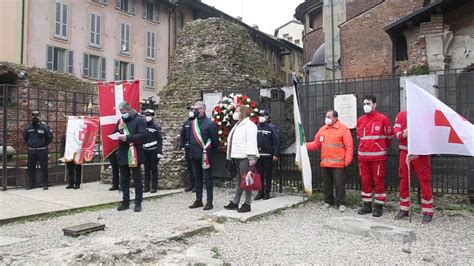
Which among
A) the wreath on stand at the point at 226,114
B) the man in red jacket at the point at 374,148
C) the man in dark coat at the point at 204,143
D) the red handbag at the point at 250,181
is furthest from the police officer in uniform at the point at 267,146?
the man in red jacket at the point at 374,148

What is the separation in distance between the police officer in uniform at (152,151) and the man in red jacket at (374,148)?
16.2ft

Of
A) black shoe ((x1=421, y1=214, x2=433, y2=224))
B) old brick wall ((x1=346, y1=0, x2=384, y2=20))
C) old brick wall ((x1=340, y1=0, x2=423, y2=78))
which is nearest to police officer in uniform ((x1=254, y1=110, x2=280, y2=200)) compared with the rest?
black shoe ((x1=421, y1=214, x2=433, y2=224))

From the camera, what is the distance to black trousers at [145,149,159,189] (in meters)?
10.1

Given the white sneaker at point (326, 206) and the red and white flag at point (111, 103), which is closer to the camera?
the white sneaker at point (326, 206)

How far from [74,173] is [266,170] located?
17.4 feet

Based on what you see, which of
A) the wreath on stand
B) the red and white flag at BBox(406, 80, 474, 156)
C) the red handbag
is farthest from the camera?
the wreath on stand

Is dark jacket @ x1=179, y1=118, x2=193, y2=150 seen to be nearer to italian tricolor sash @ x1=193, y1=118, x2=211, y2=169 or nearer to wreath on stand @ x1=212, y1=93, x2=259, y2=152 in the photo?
wreath on stand @ x1=212, y1=93, x2=259, y2=152

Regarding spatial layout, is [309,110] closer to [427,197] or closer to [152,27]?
[427,197]

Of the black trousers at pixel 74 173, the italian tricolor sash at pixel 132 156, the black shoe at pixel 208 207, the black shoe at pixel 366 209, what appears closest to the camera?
the black shoe at pixel 366 209

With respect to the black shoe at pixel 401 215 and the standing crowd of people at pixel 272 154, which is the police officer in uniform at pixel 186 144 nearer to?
the standing crowd of people at pixel 272 154

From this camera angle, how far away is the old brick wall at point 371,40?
1939 centimetres

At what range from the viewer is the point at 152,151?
10.1 meters

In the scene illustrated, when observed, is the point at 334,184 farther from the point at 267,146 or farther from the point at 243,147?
the point at 243,147

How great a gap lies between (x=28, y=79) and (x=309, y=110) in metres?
16.7
